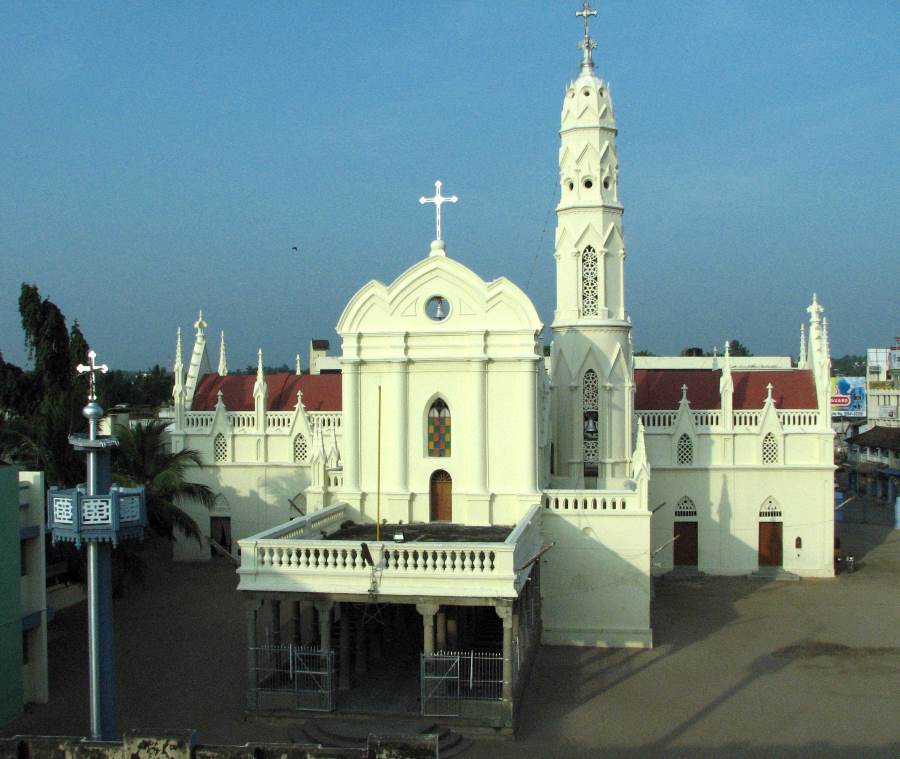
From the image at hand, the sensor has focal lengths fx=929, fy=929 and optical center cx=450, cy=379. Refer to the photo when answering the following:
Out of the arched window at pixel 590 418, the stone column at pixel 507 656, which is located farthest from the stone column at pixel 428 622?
the arched window at pixel 590 418

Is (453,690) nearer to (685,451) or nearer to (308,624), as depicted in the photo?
(308,624)

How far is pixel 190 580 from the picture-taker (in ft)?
102

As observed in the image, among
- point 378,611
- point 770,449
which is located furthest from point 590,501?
point 770,449

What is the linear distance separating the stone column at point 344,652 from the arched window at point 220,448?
16941 millimetres

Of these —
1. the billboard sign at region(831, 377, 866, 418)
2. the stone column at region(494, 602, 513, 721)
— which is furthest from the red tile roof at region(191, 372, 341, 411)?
the billboard sign at region(831, 377, 866, 418)

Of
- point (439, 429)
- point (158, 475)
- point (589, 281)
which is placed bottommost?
point (158, 475)

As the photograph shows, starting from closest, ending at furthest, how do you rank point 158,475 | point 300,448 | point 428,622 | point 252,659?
point 428,622, point 252,659, point 158,475, point 300,448

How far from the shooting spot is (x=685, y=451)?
3222cm

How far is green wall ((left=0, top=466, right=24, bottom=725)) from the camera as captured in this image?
17844 mm

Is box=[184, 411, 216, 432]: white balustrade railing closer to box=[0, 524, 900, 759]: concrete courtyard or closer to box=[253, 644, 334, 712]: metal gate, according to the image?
box=[0, 524, 900, 759]: concrete courtyard

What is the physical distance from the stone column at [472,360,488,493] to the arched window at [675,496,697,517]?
11321 millimetres

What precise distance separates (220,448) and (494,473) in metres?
15.1

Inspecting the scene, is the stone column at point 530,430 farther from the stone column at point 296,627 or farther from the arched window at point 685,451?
the arched window at point 685,451

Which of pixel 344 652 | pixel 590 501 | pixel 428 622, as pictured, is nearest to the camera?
pixel 428 622
